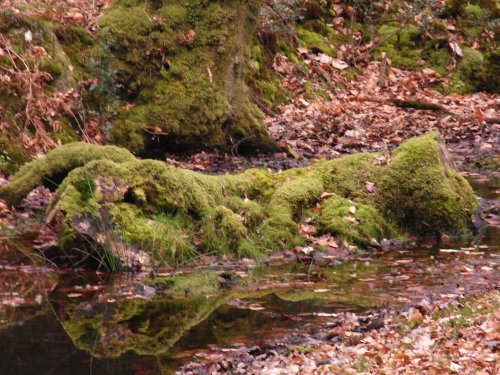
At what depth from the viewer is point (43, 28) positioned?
11898mm

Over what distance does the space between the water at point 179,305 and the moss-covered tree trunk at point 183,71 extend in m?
4.75

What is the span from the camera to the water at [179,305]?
5551 millimetres

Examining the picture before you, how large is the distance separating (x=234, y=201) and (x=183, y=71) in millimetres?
4415

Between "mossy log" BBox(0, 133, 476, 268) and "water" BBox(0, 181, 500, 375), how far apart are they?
0.44 m

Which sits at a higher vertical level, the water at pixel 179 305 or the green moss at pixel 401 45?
the green moss at pixel 401 45

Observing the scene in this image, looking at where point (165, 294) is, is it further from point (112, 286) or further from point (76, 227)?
point (76, 227)

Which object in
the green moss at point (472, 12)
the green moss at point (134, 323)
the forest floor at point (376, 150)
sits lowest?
the green moss at point (134, 323)

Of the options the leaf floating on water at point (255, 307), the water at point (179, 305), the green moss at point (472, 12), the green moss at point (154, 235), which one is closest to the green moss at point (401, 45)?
the green moss at point (472, 12)

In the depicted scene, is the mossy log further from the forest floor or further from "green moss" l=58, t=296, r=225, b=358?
"green moss" l=58, t=296, r=225, b=358

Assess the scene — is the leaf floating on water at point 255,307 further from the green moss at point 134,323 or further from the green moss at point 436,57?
the green moss at point 436,57

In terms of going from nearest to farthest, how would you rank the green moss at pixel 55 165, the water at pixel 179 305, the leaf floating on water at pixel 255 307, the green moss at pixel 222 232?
the water at pixel 179 305 → the leaf floating on water at pixel 255 307 → the green moss at pixel 222 232 → the green moss at pixel 55 165

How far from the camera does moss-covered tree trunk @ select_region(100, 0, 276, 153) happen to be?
1238 centimetres

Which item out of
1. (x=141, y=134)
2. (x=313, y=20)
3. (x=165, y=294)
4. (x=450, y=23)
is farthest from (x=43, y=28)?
(x=450, y=23)

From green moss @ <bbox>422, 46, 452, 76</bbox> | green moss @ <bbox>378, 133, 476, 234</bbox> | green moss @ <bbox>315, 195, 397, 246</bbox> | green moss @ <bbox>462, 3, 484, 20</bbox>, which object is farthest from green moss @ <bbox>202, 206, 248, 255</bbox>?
green moss @ <bbox>462, 3, 484, 20</bbox>
